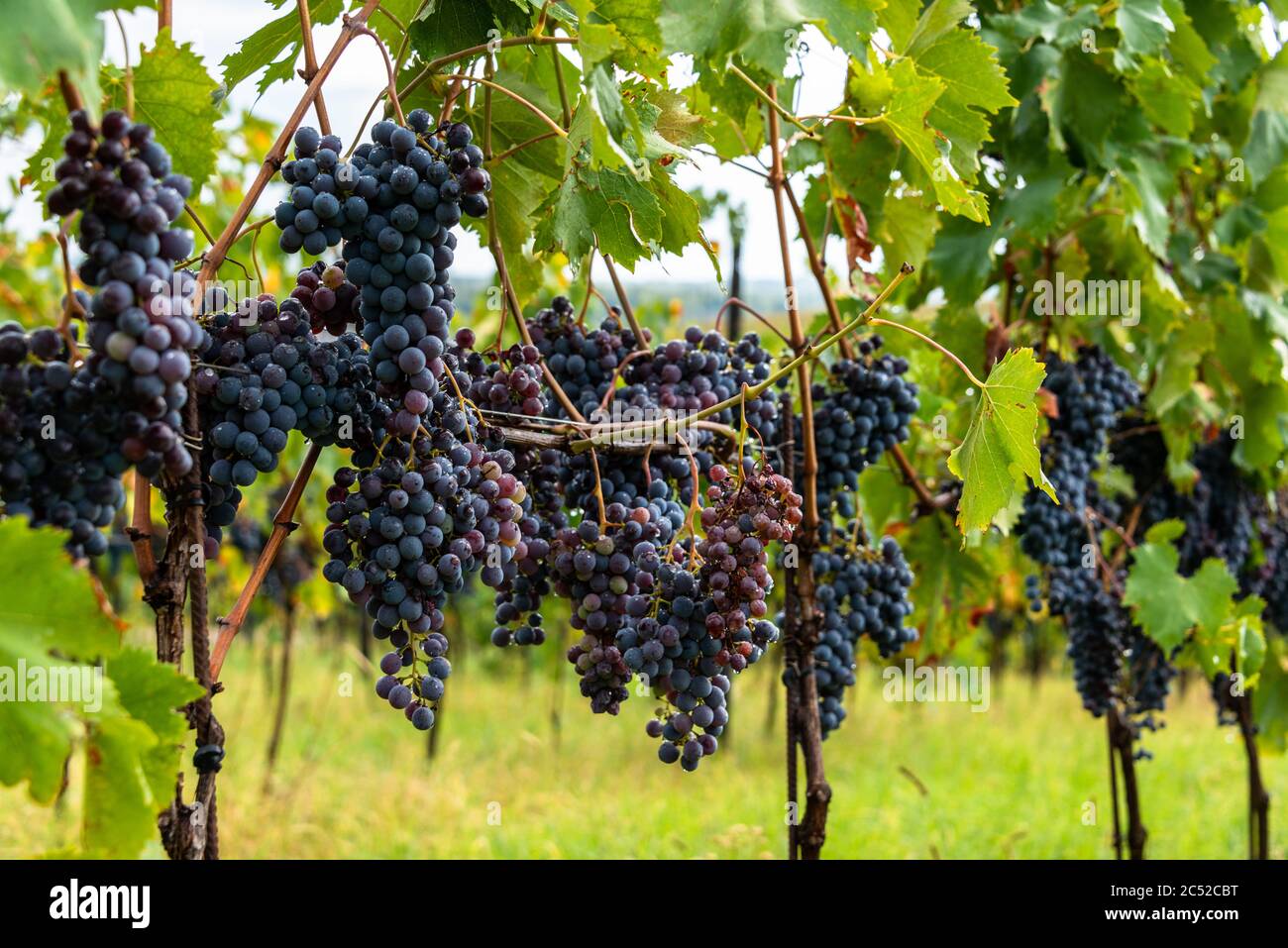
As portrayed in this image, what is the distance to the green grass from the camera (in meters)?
5.71

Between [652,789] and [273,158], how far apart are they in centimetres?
662

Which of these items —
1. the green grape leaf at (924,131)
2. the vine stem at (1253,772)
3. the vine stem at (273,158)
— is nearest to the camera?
the vine stem at (273,158)

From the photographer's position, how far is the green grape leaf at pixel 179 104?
54.3 inches

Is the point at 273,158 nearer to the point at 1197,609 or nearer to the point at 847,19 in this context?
the point at 847,19

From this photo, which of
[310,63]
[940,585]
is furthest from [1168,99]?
[310,63]

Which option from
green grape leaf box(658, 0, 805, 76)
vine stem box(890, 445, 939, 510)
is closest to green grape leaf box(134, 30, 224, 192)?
green grape leaf box(658, 0, 805, 76)

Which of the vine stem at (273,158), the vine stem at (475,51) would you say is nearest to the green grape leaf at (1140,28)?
the vine stem at (475,51)

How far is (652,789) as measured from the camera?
739 centimetres

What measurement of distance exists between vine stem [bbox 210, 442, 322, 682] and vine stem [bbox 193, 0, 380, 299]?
235 mm

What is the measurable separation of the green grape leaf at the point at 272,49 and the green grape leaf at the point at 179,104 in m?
0.18

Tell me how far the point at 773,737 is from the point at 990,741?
1.94 m

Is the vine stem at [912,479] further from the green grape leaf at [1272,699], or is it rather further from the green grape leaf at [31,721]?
the green grape leaf at [1272,699]

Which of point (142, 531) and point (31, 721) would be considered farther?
point (142, 531)

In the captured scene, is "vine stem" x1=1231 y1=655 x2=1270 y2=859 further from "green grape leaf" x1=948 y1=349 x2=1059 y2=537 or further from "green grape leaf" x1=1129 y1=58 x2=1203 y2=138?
"green grape leaf" x1=948 y1=349 x2=1059 y2=537
